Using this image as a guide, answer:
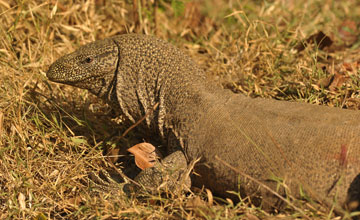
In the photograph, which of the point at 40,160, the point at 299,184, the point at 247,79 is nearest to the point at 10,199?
the point at 40,160

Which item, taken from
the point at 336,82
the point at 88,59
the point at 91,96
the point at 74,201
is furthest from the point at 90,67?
the point at 336,82

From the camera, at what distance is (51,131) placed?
4.09m

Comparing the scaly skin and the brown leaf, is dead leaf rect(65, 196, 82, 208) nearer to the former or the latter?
the scaly skin

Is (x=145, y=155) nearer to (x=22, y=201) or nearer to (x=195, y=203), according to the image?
(x=195, y=203)

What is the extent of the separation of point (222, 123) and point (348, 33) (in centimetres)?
290

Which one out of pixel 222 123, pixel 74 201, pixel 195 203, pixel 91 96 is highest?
pixel 222 123

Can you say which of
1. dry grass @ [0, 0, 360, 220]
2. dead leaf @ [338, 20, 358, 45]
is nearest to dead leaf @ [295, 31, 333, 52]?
dry grass @ [0, 0, 360, 220]

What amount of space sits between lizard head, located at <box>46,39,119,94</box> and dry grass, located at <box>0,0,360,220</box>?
1.25ft

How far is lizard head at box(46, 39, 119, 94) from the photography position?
12.3 feet

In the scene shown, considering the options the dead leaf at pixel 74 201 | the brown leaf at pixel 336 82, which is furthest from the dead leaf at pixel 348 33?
the dead leaf at pixel 74 201

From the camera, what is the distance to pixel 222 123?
3.30 m

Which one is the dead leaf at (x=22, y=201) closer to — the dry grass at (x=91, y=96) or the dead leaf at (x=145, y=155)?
the dry grass at (x=91, y=96)

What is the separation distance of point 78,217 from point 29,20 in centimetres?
278

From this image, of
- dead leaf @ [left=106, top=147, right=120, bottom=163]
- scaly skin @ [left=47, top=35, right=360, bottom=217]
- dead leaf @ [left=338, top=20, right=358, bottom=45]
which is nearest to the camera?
scaly skin @ [left=47, top=35, right=360, bottom=217]
